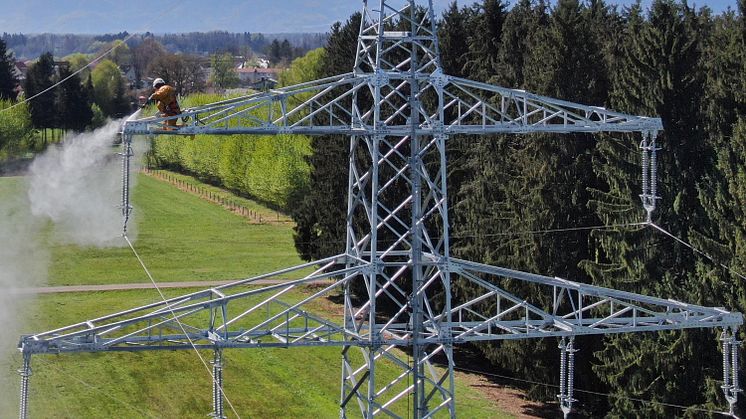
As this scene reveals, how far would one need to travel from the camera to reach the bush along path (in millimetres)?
81250

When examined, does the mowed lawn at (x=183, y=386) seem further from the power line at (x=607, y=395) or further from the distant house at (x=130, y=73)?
the distant house at (x=130, y=73)

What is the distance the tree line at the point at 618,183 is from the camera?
35500 millimetres

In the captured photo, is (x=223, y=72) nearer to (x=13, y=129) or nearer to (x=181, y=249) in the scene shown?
(x=13, y=129)

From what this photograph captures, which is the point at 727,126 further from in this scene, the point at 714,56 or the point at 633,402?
the point at 633,402

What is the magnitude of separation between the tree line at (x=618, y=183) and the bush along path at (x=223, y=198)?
3316 centimetres

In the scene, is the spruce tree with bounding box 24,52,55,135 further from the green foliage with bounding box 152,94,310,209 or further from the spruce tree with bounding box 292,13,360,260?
the spruce tree with bounding box 292,13,360,260

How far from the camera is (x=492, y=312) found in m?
43.9

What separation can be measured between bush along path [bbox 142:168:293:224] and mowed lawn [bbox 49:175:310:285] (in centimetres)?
106

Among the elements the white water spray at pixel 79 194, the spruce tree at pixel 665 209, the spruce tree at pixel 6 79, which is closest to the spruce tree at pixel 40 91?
the spruce tree at pixel 6 79

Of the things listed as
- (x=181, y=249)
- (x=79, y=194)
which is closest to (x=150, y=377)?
(x=181, y=249)

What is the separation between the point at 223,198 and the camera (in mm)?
87812

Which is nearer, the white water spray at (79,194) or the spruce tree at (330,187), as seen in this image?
the spruce tree at (330,187)

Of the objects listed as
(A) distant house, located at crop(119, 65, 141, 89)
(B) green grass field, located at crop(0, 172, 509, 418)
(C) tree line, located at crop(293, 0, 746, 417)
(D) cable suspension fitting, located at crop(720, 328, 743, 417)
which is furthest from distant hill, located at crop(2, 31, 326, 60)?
(D) cable suspension fitting, located at crop(720, 328, 743, 417)

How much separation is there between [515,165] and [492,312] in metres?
5.19
